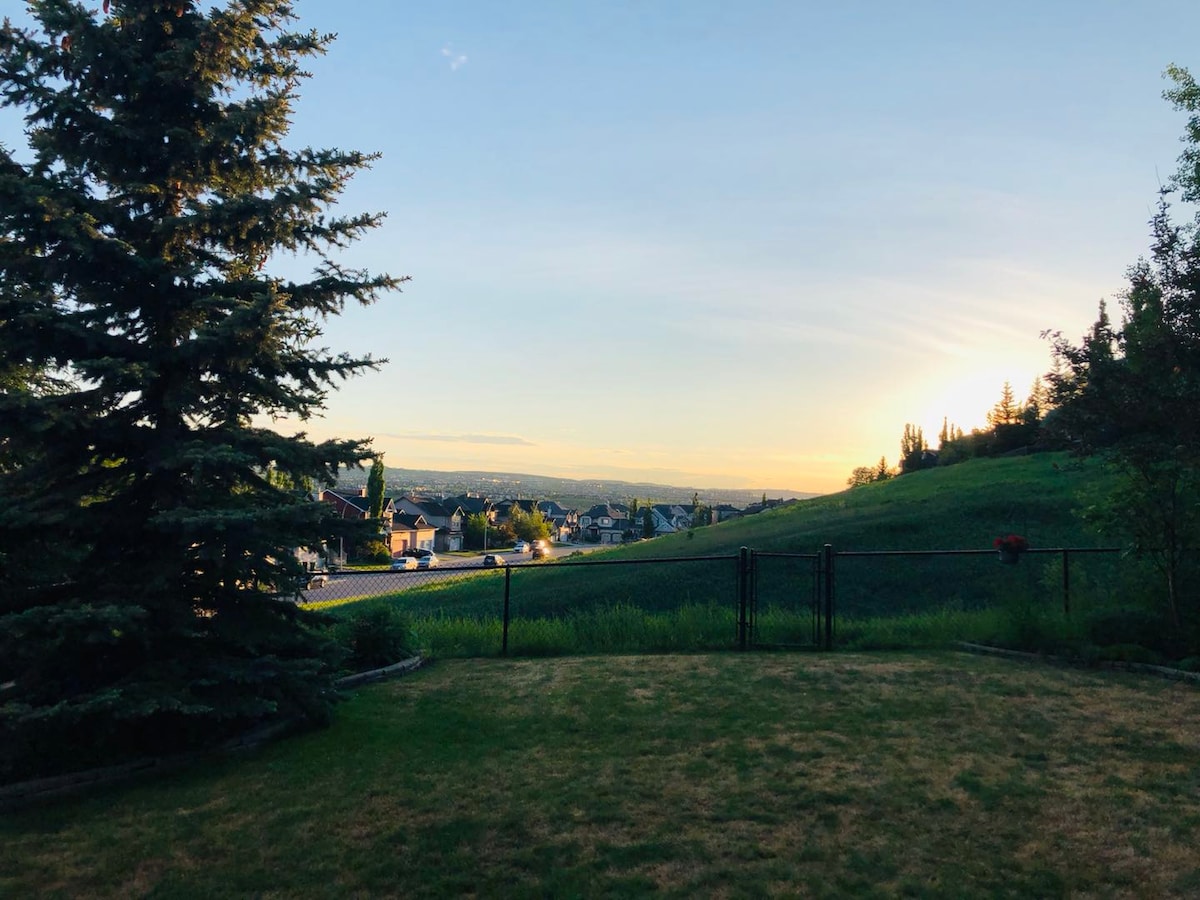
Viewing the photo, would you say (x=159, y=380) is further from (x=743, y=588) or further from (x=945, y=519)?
(x=945, y=519)

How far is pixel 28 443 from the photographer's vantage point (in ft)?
19.6

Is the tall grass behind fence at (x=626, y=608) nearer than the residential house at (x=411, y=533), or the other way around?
the tall grass behind fence at (x=626, y=608)

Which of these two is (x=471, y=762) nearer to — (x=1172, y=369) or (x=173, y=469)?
(x=173, y=469)

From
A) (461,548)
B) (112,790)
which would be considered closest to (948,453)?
(461,548)

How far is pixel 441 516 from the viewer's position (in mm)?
98812

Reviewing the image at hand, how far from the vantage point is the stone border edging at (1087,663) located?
816 cm

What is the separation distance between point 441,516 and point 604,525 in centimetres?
3676

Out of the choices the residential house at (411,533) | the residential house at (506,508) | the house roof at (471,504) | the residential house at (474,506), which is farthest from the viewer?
the residential house at (506,508)

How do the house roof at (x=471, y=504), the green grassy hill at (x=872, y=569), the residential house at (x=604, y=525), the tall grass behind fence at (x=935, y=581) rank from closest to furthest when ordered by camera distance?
the tall grass behind fence at (x=935, y=581) < the green grassy hill at (x=872, y=569) < the house roof at (x=471, y=504) < the residential house at (x=604, y=525)

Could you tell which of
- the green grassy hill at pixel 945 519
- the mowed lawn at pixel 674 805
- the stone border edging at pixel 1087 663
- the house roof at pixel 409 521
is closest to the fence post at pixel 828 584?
the stone border edging at pixel 1087 663

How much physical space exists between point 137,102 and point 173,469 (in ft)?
9.83

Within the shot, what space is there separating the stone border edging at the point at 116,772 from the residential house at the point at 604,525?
107570 millimetres

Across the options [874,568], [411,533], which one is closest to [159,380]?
[874,568]

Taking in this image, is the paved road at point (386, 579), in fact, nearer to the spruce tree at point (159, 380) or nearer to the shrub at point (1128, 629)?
the spruce tree at point (159, 380)
